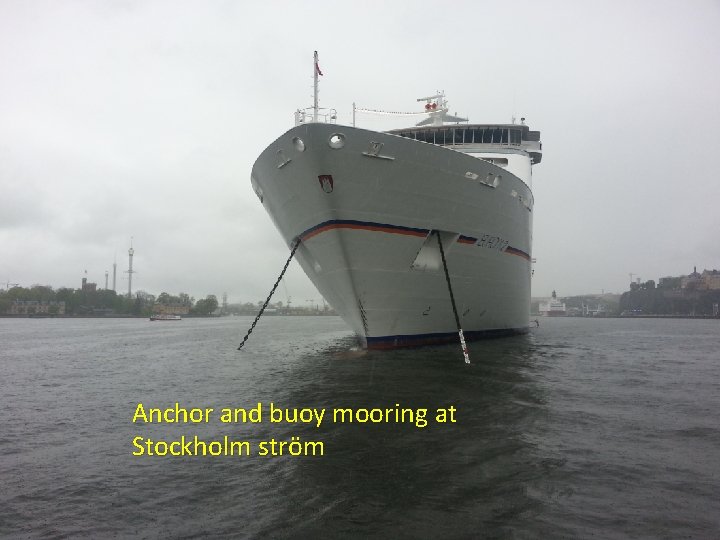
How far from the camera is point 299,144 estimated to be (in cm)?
1378

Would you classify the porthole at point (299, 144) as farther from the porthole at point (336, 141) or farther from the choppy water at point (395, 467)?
the choppy water at point (395, 467)

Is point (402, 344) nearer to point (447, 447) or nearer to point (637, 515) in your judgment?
point (447, 447)

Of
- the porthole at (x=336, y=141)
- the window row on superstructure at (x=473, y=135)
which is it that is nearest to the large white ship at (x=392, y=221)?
the porthole at (x=336, y=141)

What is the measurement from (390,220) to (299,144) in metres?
3.87

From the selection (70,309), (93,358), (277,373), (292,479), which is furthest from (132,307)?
(292,479)

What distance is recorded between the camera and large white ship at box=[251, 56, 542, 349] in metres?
13.8

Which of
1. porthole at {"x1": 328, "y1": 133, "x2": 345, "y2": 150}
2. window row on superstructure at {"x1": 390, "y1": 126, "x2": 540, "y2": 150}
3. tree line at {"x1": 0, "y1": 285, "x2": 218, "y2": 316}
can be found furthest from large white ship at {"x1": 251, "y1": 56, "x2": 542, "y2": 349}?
tree line at {"x1": 0, "y1": 285, "x2": 218, "y2": 316}

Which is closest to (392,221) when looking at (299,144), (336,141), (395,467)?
(336,141)

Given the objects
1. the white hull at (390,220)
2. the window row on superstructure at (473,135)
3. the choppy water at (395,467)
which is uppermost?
the window row on superstructure at (473,135)

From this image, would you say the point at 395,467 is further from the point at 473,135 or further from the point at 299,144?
the point at 473,135

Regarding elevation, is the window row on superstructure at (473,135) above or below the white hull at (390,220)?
above

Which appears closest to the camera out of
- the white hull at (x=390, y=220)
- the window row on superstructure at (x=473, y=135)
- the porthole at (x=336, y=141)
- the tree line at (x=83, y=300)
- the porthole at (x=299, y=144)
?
the porthole at (x=336, y=141)

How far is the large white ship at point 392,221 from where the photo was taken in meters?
13.8

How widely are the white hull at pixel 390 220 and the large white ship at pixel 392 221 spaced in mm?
37
